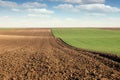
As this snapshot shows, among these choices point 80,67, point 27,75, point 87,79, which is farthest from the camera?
point 80,67

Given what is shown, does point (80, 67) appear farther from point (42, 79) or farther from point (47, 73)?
point (42, 79)

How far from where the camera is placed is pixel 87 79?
1307cm

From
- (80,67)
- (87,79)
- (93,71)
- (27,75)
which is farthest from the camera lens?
(80,67)

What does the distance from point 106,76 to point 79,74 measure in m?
1.86

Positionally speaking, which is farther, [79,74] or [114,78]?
[79,74]

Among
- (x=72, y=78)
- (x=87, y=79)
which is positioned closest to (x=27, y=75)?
(x=72, y=78)

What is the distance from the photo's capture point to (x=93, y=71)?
15.4 meters

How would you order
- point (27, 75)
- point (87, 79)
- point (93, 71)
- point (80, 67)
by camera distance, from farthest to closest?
1. point (80, 67)
2. point (93, 71)
3. point (27, 75)
4. point (87, 79)

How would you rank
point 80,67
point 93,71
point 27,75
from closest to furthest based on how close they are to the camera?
point 27,75 → point 93,71 → point 80,67

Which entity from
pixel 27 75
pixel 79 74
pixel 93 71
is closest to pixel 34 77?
pixel 27 75

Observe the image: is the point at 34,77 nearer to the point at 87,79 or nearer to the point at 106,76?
the point at 87,79

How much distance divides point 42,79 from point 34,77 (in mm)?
788

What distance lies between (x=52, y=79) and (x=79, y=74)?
7.37ft

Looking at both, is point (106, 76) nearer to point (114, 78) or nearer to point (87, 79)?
point (114, 78)
